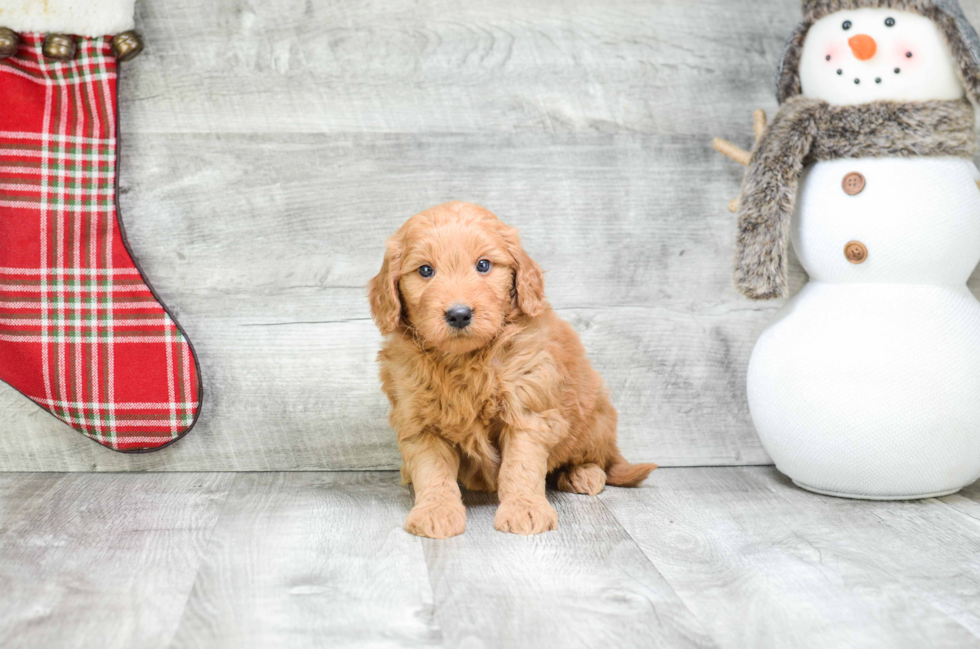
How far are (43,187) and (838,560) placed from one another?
2.05 metres

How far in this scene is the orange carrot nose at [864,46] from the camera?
1.95 metres

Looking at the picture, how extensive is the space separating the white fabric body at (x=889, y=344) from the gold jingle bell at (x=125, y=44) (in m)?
1.74

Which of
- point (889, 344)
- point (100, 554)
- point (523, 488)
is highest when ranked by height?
A: point (889, 344)

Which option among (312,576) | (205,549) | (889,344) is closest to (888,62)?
(889,344)

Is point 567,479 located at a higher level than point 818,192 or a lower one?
lower

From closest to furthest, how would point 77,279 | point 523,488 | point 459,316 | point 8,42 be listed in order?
point 459,316, point 523,488, point 8,42, point 77,279

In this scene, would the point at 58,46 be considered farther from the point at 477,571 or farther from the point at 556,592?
the point at 556,592

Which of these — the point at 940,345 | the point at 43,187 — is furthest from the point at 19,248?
the point at 940,345

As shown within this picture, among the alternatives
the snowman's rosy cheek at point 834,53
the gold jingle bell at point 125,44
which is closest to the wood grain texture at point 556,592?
the snowman's rosy cheek at point 834,53

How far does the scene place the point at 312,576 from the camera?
1.54 metres

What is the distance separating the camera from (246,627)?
134 cm

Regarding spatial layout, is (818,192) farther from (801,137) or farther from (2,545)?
(2,545)

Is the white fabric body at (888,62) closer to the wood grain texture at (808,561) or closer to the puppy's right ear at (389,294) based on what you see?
the wood grain texture at (808,561)

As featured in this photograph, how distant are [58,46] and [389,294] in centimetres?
110
